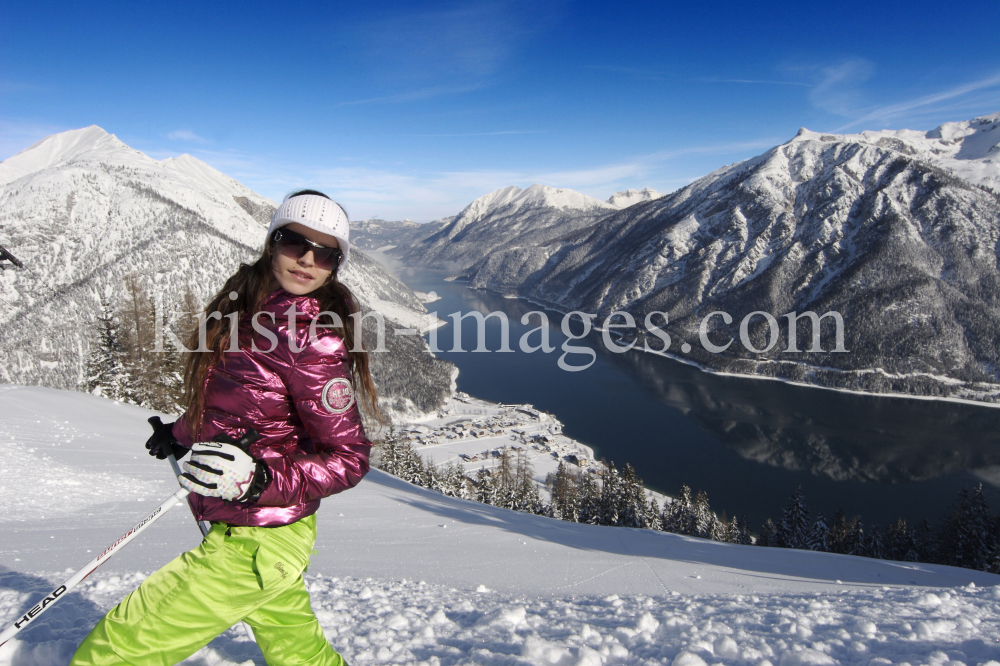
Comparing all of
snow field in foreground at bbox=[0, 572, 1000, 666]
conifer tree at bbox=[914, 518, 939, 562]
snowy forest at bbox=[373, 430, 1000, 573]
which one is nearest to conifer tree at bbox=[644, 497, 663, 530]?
snowy forest at bbox=[373, 430, 1000, 573]

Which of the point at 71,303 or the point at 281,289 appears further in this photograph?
the point at 71,303

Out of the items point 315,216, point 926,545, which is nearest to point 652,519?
point 926,545

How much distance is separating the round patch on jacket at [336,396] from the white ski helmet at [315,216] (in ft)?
2.49

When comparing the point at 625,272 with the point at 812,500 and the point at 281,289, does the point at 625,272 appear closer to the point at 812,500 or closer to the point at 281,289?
the point at 812,500

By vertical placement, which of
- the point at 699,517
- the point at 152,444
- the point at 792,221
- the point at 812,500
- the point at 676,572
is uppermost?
the point at 792,221

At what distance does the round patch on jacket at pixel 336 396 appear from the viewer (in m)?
2.09

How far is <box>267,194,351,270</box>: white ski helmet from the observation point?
96.3 inches

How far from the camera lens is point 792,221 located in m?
154

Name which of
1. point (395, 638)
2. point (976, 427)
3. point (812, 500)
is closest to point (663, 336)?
point (976, 427)

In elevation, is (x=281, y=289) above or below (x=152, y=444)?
above

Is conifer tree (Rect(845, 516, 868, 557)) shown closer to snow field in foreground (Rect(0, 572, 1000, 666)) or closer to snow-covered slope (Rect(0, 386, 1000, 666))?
snow-covered slope (Rect(0, 386, 1000, 666))

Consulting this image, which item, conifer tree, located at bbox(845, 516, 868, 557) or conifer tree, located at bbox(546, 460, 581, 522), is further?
conifer tree, located at bbox(546, 460, 581, 522)

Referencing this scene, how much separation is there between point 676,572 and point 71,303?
323 ft

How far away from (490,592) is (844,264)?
16288cm
